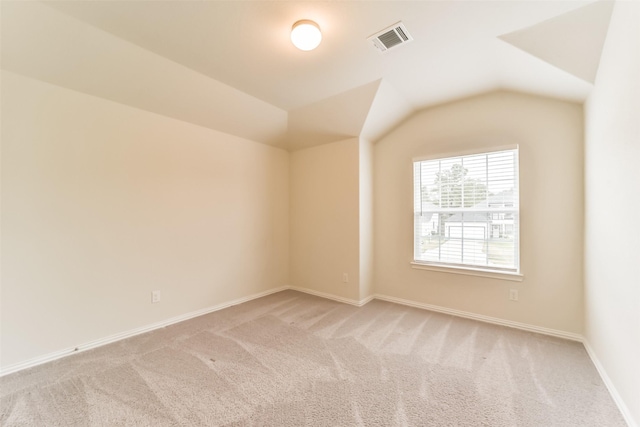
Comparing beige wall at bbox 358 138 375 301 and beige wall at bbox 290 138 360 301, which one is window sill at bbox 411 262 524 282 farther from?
beige wall at bbox 290 138 360 301

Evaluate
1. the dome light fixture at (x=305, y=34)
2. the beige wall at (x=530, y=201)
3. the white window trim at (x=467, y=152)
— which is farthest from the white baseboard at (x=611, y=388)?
the dome light fixture at (x=305, y=34)

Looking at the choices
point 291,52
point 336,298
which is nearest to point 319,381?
point 336,298

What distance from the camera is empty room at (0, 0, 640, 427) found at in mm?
1663

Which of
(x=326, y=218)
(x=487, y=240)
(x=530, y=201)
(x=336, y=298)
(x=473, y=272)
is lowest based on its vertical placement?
(x=336, y=298)

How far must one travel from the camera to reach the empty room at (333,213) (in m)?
1.66

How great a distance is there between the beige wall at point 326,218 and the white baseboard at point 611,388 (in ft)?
7.27

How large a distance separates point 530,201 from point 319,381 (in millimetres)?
2745

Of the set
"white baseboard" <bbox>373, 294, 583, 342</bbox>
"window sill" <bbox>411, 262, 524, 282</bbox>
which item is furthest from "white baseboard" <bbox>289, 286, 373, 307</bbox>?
"window sill" <bbox>411, 262, 524, 282</bbox>

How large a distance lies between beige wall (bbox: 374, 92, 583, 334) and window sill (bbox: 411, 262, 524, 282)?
5 centimetres

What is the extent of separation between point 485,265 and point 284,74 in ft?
10.1

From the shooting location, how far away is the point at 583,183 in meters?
2.41

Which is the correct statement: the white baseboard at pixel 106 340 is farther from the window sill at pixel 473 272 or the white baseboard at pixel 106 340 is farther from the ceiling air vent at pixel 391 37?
the ceiling air vent at pixel 391 37

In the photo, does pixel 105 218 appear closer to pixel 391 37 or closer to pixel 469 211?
pixel 391 37

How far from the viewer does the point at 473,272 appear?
297cm
